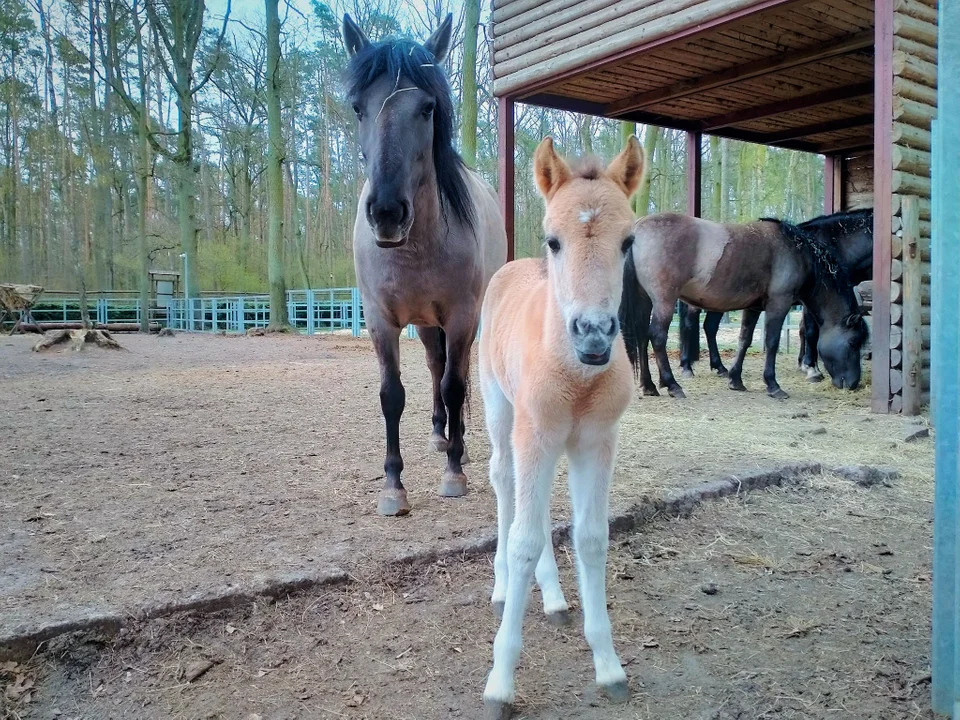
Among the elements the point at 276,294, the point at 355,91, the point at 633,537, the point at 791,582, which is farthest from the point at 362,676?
the point at 276,294

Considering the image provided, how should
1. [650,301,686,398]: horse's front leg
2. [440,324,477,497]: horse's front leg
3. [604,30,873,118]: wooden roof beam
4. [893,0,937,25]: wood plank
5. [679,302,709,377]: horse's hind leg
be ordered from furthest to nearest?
1. [679,302,709,377]: horse's hind leg
2. [604,30,873,118]: wooden roof beam
3. [650,301,686,398]: horse's front leg
4. [893,0,937,25]: wood plank
5. [440,324,477,497]: horse's front leg

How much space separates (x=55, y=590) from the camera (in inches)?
99.4

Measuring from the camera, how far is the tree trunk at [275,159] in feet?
60.0

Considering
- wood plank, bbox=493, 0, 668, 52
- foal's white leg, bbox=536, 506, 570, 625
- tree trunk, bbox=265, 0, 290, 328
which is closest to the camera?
foal's white leg, bbox=536, 506, 570, 625

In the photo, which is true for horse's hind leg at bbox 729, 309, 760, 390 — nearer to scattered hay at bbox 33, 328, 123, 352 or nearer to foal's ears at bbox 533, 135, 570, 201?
foal's ears at bbox 533, 135, 570, 201

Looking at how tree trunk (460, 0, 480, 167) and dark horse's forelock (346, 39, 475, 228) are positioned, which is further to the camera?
tree trunk (460, 0, 480, 167)

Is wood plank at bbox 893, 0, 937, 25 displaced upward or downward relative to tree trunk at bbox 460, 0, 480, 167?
downward

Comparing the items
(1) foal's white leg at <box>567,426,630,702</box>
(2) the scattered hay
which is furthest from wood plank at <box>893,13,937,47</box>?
(2) the scattered hay

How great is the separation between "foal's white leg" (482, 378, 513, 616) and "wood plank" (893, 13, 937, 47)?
18.9 feet

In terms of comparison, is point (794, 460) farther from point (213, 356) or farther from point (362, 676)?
point (213, 356)

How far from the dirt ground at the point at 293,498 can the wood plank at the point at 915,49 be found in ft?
11.0

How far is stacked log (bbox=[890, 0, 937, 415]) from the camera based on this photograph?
20.0 feet

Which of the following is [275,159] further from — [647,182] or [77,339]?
[647,182]

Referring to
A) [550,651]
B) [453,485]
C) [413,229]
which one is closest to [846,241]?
[413,229]
